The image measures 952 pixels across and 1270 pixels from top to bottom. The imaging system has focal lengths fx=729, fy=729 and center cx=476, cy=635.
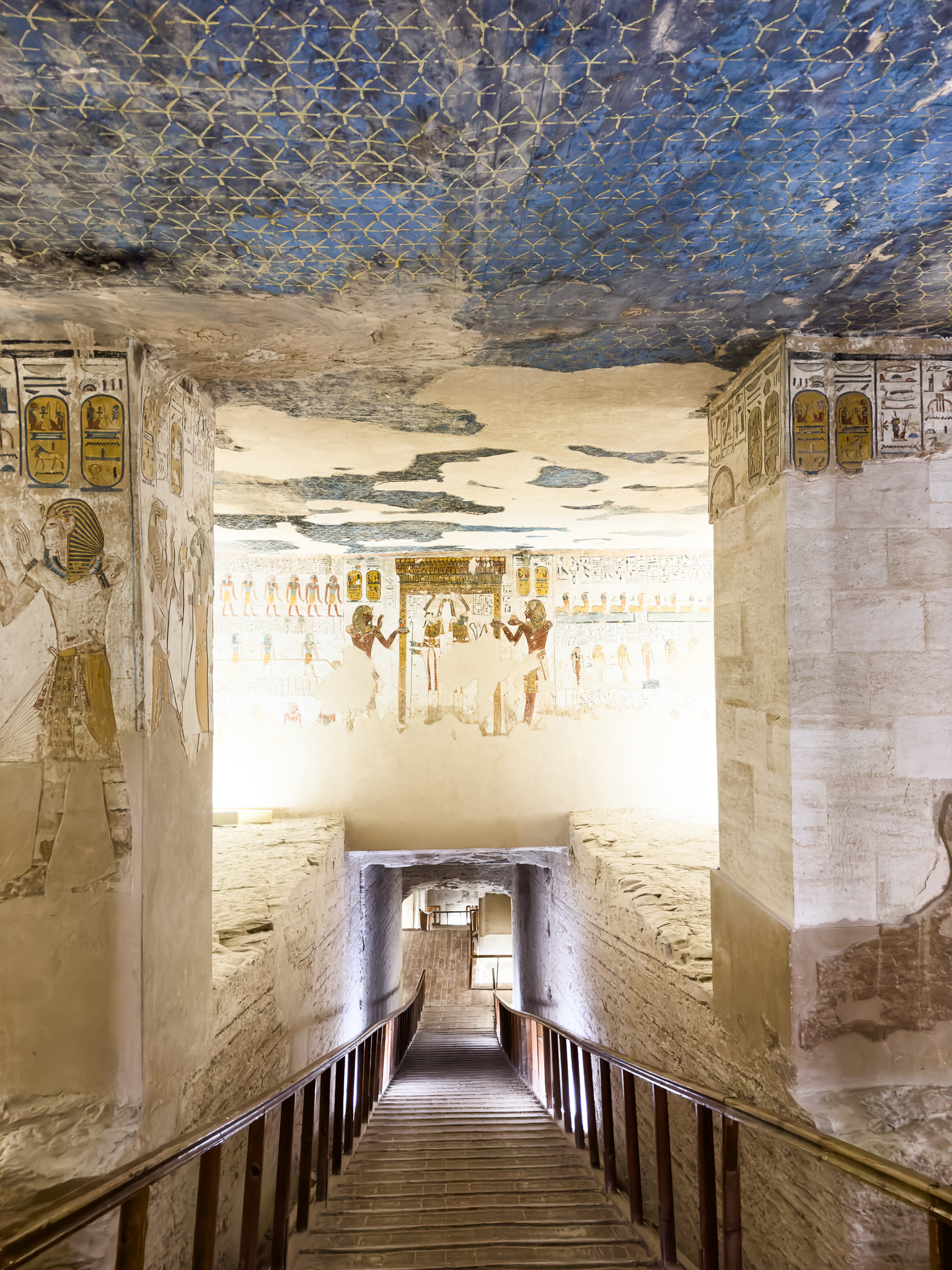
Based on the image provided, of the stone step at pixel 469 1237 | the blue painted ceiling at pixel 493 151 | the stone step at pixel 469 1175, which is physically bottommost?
the stone step at pixel 469 1175

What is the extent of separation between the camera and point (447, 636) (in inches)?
305

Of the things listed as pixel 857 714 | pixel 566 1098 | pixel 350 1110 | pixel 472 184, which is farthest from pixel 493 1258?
pixel 472 184

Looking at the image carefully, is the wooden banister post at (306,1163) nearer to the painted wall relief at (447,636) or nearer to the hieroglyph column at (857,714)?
the hieroglyph column at (857,714)

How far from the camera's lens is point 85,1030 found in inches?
98.7

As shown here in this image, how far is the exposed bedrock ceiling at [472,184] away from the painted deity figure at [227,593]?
15.6 feet

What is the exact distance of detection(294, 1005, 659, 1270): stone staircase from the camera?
2.79 meters

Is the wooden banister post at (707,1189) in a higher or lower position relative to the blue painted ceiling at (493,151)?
lower

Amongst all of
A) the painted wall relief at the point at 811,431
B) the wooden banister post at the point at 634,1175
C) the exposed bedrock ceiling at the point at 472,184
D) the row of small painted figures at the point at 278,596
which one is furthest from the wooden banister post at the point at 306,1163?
the row of small painted figures at the point at 278,596

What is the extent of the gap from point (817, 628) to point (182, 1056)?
115 inches

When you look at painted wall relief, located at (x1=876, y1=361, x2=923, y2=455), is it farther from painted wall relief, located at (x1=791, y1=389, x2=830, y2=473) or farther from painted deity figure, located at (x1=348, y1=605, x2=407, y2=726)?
painted deity figure, located at (x1=348, y1=605, x2=407, y2=726)

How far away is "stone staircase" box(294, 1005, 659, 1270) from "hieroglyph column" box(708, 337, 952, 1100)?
114cm

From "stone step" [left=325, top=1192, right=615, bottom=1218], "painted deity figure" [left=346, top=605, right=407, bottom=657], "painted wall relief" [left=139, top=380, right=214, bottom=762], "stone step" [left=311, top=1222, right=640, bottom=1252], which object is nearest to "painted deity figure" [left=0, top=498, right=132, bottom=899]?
"painted wall relief" [left=139, top=380, right=214, bottom=762]

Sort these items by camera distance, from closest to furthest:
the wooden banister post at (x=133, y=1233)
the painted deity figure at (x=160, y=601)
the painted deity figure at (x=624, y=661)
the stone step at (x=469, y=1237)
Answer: the wooden banister post at (x=133, y=1233), the painted deity figure at (x=160, y=601), the stone step at (x=469, y=1237), the painted deity figure at (x=624, y=661)

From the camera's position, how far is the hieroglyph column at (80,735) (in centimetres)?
252
